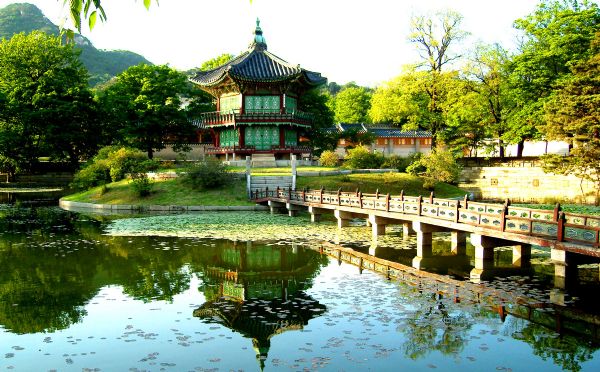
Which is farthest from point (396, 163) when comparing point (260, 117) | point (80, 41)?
point (80, 41)

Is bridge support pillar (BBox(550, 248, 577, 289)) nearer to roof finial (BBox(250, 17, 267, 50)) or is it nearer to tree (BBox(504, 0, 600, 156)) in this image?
tree (BBox(504, 0, 600, 156))

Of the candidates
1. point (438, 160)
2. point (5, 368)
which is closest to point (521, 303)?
point (5, 368)

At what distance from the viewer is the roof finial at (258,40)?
5491cm

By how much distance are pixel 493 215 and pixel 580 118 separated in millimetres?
24273

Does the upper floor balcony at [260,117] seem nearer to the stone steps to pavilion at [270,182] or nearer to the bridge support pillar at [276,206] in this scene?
the stone steps to pavilion at [270,182]

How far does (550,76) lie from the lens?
45969 millimetres

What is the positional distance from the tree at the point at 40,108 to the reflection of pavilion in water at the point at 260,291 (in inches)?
1726

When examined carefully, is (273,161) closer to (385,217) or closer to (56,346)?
(385,217)

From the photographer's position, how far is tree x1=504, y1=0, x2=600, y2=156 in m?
44.2

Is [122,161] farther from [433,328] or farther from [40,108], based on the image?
[433,328]

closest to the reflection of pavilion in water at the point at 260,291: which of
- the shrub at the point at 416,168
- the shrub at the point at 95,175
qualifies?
the shrub at the point at 416,168

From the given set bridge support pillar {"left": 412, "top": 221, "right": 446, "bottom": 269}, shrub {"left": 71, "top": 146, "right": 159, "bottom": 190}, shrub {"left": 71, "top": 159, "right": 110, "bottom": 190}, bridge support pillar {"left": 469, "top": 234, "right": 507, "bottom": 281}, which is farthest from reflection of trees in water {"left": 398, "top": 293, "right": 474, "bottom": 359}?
shrub {"left": 71, "top": 159, "right": 110, "bottom": 190}

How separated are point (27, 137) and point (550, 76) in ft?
186

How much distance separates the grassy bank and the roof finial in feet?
67.9
